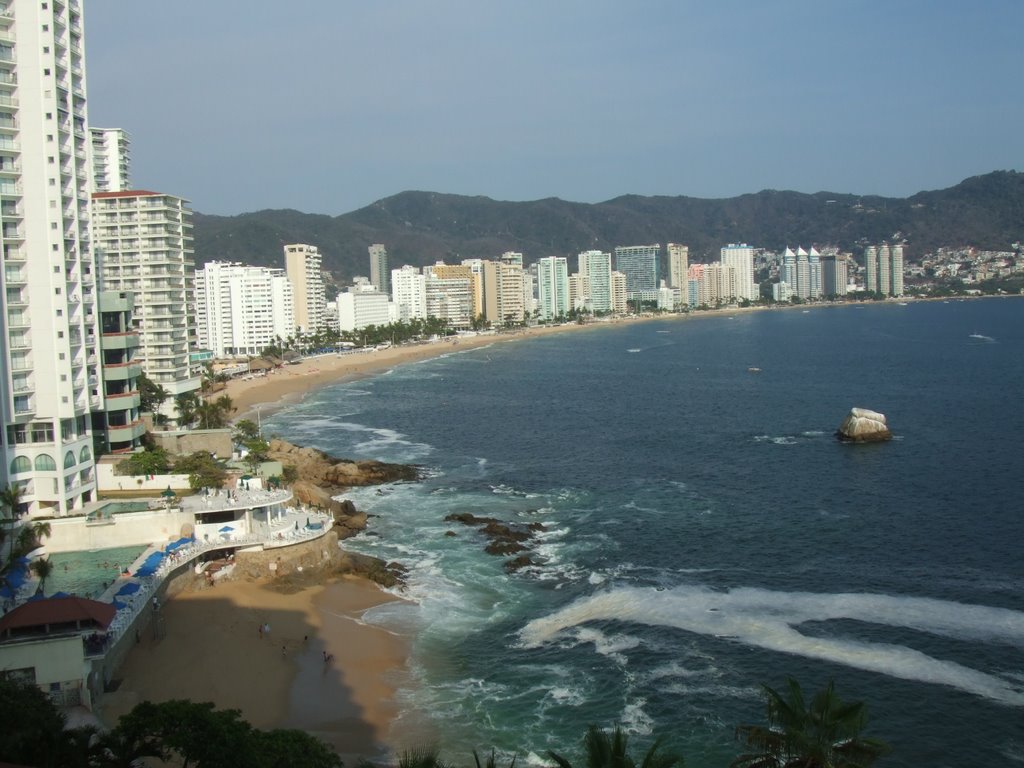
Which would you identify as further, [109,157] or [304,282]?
[304,282]

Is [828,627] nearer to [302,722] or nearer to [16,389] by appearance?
[302,722]

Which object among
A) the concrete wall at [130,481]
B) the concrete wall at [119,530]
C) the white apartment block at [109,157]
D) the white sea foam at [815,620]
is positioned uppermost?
the white apartment block at [109,157]

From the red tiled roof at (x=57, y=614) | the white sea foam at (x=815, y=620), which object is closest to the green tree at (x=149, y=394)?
the red tiled roof at (x=57, y=614)

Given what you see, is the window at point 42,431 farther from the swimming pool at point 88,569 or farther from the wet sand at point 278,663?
the wet sand at point 278,663

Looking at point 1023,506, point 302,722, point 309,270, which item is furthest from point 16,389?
point 309,270

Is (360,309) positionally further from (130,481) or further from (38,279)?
(38,279)

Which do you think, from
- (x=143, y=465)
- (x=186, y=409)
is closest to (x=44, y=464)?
(x=143, y=465)
